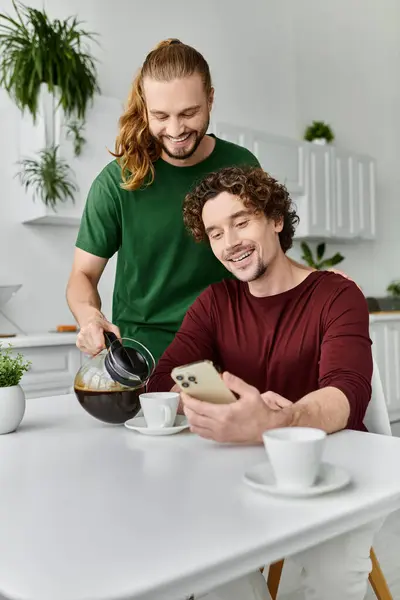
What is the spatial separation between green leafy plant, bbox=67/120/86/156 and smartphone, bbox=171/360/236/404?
277cm

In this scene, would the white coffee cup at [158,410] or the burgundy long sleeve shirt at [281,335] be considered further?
the burgundy long sleeve shirt at [281,335]

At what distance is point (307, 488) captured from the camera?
777 millimetres

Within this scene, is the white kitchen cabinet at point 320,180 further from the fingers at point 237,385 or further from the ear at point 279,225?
the fingers at point 237,385

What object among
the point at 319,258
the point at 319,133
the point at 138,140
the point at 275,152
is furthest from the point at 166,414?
the point at 319,133

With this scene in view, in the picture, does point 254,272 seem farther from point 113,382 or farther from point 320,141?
point 320,141

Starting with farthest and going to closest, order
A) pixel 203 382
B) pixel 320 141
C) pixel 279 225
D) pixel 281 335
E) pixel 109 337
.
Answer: pixel 320 141
pixel 279 225
pixel 281 335
pixel 109 337
pixel 203 382

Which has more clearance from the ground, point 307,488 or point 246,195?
point 246,195

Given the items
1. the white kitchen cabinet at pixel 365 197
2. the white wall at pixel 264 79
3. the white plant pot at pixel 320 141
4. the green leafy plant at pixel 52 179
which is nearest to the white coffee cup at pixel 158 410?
the green leafy plant at pixel 52 179

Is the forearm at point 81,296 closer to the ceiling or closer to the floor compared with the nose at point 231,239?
closer to the floor

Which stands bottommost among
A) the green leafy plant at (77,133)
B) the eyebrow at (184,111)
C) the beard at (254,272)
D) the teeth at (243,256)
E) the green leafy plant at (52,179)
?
the beard at (254,272)

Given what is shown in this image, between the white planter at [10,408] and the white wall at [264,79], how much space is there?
257 cm

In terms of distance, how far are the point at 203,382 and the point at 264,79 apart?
4526 mm

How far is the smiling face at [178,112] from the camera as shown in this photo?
1614mm

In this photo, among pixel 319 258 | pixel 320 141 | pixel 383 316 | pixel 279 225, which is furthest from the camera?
pixel 319 258
